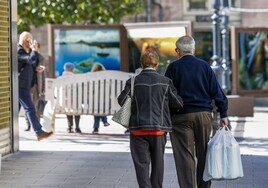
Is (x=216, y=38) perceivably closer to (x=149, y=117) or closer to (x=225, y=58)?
(x=225, y=58)

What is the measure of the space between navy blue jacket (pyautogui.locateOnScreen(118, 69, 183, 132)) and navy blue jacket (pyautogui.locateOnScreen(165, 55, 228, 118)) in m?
0.13

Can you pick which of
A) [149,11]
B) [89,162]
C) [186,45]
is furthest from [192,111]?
[149,11]

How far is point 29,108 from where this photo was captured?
1474cm

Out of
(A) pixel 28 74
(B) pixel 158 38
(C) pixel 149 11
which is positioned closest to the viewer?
(A) pixel 28 74

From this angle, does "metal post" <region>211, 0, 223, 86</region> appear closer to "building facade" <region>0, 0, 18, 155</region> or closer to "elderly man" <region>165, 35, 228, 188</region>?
"building facade" <region>0, 0, 18, 155</region>

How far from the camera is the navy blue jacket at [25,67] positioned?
14.9 meters

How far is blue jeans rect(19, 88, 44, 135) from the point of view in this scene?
14.6 m

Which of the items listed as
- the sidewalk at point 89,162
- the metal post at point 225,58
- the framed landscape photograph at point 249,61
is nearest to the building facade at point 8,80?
the sidewalk at point 89,162

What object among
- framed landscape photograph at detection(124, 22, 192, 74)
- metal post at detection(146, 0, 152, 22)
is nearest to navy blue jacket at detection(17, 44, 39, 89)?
framed landscape photograph at detection(124, 22, 192, 74)

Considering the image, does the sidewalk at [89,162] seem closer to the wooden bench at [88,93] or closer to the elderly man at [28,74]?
the elderly man at [28,74]

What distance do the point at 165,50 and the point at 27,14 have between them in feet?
28.2

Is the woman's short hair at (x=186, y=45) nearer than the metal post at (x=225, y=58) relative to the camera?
Yes

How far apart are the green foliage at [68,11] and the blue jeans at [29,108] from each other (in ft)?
40.2

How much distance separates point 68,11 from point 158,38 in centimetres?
784
